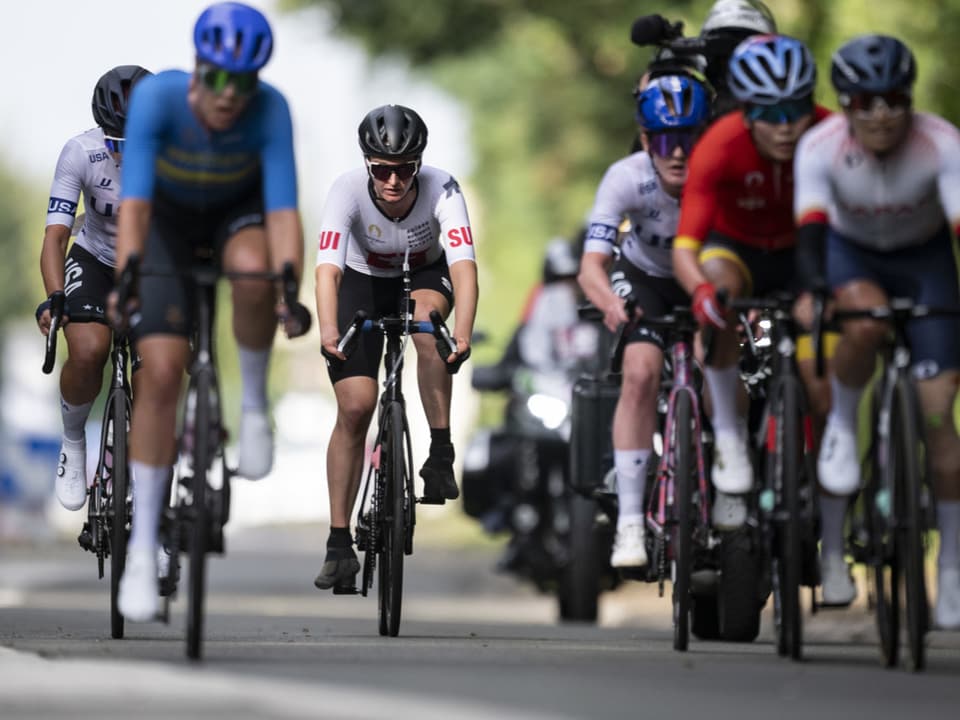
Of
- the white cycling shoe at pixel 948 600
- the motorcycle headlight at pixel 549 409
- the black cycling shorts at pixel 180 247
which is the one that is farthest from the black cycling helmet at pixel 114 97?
the motorcycle headlight at pixel 549 409

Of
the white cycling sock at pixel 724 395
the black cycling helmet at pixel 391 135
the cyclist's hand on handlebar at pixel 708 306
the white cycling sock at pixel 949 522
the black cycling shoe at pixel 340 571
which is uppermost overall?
the black cycling helmet at pixel 391 135

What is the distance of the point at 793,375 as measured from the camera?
31.1 ft

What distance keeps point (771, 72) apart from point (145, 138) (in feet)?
7.96

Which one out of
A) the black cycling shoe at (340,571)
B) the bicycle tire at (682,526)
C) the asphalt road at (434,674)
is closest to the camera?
the asphalt road at (434,674)

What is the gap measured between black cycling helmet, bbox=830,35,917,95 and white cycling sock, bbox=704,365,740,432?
1.72m

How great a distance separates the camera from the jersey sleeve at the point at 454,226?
1129cm

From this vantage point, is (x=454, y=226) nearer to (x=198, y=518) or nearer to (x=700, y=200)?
(x=700, y=200)

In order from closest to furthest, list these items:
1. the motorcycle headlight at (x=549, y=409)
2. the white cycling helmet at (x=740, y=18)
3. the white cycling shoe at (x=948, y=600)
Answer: the white cycling shoe at (x=948, y=600), the white cycling helmet at (x=740, y=18), the motorcycle headlight at (x=549, y=409)

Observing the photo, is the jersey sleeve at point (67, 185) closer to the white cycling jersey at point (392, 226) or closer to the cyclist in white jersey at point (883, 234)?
the white cycling jersey at point (392, 226)

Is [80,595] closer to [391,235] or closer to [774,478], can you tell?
[391,235]

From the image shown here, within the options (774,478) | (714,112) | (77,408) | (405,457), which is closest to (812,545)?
(774,478)

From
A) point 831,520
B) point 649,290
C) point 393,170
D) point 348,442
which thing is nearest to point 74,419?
point 348,442

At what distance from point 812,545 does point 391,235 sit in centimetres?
278

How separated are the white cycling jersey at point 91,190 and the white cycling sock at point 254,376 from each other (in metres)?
2.62
